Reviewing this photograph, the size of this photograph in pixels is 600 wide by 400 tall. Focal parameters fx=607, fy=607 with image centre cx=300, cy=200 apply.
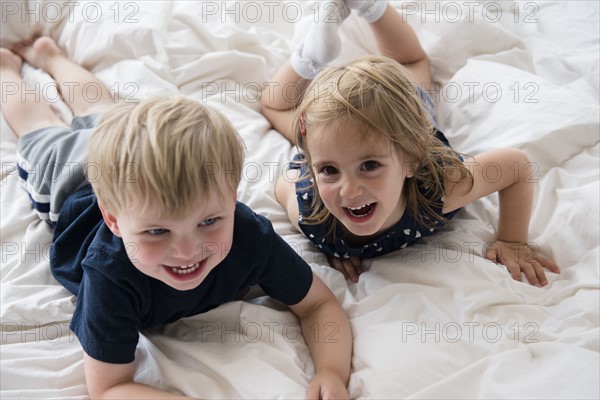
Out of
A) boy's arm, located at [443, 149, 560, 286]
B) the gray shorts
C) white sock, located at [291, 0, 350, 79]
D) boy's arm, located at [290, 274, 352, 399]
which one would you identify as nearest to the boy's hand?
boy's arm, located at [290, 274, 352, 399]

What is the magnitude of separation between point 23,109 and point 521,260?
102cm

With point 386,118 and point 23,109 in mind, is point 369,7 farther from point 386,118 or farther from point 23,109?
point 23,109

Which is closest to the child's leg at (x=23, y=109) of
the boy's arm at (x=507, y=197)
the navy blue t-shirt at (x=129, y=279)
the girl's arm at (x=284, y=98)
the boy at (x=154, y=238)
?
the boy at (x=154, y=238)

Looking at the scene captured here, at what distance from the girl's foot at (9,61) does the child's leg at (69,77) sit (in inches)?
1.2

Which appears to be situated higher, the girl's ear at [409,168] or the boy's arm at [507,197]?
the girl's ear at [409,168]

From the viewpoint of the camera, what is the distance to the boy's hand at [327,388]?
84 cm

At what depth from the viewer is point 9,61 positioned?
138cm

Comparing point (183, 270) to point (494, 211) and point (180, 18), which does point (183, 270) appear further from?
point (180, 18)

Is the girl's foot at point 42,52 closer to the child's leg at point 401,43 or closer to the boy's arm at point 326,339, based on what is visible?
the child's leg at point 401,43

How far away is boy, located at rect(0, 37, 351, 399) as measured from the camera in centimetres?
74

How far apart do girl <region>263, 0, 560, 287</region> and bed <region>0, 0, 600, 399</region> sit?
4cm

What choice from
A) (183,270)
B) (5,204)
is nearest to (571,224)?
(183,270)

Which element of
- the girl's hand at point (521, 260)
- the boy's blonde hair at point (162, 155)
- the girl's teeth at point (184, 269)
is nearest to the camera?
the boy's blonde hair at point (162, 155)

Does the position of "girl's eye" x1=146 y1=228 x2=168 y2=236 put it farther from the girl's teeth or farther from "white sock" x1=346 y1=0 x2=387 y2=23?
"white sock" x1=346 y1=0 x2=387 y2=23
